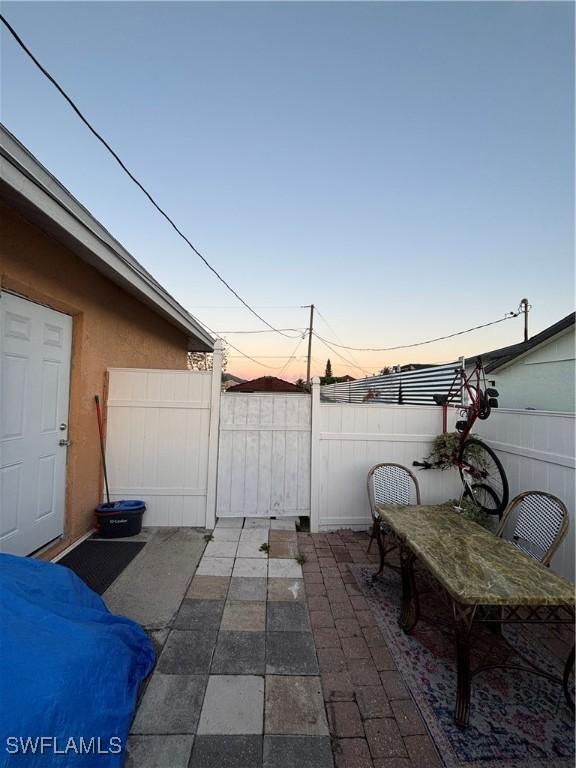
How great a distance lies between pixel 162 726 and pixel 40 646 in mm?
678

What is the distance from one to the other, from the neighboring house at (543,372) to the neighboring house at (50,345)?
595 centimetres

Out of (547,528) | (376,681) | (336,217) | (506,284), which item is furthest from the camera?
(506,284)

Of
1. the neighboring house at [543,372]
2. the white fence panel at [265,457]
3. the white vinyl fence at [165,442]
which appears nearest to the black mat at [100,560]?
the white vinyl fence at [165,442]

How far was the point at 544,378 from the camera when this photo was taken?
18.0 feet

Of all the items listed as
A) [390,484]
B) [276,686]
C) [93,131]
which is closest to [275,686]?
[276,686]

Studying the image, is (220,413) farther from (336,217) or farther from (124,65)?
(336,217)

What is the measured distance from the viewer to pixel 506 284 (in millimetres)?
6320

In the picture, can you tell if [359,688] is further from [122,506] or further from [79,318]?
[79,318]

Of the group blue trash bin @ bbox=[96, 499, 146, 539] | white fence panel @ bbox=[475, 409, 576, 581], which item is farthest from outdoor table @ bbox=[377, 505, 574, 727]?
blue trash bin @ bbox=[96, 499, 146, 539]

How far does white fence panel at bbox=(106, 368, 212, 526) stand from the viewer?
138 inches

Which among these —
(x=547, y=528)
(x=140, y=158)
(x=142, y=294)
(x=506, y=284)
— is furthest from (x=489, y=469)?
(x=140, y=158)

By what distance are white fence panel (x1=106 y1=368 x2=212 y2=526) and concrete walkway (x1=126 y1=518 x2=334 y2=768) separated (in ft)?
3.72

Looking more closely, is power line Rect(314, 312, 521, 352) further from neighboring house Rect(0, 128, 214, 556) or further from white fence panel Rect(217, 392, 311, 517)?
neighboring house Rect(0, 128, 214, 556)

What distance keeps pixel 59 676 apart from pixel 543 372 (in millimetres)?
6966
